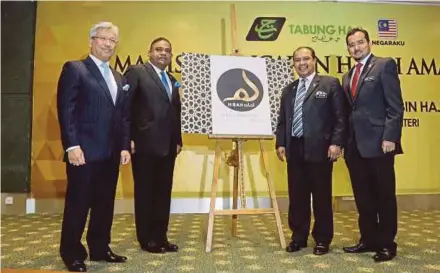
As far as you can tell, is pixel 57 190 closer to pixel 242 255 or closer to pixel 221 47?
pixel 221 47

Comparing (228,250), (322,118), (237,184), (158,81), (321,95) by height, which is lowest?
(228,250)

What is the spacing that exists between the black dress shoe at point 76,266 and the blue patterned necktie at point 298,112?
162 centimetres

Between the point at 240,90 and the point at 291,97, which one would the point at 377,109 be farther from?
the point at 240,90

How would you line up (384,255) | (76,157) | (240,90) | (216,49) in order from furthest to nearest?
1. (216,49)
2. (240,90)
3. (384,255)
4. (76,157)

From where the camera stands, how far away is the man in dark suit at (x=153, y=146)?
2.86 m

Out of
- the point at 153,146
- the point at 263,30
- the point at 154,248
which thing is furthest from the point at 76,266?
the point at 263,30

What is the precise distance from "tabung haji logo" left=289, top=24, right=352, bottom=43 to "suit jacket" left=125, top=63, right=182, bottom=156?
Result: 263cm

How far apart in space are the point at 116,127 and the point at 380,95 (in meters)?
1.70

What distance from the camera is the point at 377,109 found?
2.74 meters

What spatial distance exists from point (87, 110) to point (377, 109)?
1.82 metres

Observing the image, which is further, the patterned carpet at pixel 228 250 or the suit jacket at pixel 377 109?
the suit jacket at pixel 377 109

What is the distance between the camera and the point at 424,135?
5094mm

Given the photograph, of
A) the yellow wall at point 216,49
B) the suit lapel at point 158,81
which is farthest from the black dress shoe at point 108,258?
the yellow wall at point 216,49

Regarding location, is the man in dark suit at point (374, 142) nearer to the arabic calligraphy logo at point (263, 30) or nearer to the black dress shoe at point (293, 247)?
the black dress shoe at point (293, 247)
